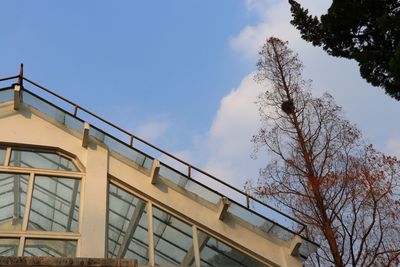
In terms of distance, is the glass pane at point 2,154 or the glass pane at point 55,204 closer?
the glass pane at point 55,204

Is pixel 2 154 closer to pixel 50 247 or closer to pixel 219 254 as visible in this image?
pixel 50 247

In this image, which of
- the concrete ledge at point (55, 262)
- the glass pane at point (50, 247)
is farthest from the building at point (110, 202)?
the concrete ledge at point (55, 262)

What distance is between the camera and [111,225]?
24.1 feet

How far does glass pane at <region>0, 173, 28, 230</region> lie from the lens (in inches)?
264

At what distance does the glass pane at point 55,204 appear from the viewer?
22.6ft

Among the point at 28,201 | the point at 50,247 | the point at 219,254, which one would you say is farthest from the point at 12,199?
the point at 219,254

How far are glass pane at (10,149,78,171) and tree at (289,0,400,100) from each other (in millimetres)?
5306

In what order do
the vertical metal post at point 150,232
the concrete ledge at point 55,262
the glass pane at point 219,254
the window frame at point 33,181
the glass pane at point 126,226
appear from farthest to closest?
the glass pane at point 219,254
the glass pane at point 126,226
the vertical metal post at point 150,232
the window frame at point 33,181
the concrete ledge at point 55,262

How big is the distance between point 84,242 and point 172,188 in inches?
77.3

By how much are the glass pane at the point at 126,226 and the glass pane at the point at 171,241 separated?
0.73ft

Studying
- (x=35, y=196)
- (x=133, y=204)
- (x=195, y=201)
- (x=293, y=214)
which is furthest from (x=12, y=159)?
(x=293, y=214)

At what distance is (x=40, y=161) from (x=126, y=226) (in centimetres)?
209

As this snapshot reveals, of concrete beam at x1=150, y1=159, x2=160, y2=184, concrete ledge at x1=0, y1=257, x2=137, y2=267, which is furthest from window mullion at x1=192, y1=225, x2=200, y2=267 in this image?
concrete ledge at x1=0, y1=257, x2=137, y2=267

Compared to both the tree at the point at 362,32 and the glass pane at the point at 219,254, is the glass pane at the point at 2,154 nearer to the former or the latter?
the glass pane at the point at 219,254
